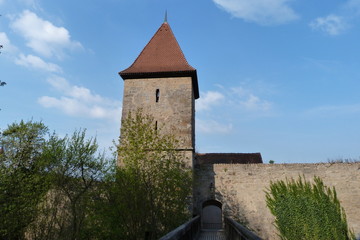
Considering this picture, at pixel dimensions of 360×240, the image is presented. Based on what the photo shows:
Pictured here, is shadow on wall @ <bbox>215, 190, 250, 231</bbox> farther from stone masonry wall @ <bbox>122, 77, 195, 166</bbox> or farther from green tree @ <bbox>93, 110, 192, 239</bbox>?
green tree @ <bbox>93, 110, 192, 239</bbox>

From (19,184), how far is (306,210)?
13421 mm

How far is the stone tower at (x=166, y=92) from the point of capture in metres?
14.5

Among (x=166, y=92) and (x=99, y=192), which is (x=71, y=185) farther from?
(x=166, y=92)

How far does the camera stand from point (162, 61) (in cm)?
1628

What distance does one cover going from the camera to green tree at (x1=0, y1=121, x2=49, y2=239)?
37.1 feet

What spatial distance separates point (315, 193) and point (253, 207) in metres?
3.21

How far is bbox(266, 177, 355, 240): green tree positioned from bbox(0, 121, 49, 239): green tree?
11.1 meters

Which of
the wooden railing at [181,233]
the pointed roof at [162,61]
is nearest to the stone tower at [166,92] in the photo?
the pointed roof at [162,61]

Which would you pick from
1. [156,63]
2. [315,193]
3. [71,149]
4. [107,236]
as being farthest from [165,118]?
[315,193]

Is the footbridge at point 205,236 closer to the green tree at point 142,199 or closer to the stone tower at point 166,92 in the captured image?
the green tree at point 142,199

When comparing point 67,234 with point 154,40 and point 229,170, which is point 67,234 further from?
point 154,40

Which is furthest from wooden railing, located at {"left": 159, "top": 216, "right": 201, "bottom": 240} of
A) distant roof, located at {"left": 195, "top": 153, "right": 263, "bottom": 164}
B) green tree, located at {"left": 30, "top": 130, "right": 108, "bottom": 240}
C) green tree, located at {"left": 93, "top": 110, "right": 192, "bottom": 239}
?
distant roof, located at {"left": 195, "top": 153, "right": 263, "bottom": 164}

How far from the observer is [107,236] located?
34.3 feet

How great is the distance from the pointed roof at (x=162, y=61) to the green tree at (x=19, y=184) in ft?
21.6
